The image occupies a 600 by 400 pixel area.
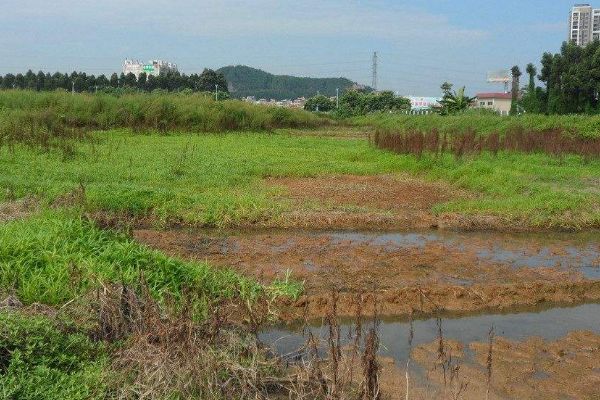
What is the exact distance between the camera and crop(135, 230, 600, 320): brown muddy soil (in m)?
6.25

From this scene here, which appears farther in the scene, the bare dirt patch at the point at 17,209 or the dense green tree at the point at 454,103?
the dense green tree at the point at 454,103

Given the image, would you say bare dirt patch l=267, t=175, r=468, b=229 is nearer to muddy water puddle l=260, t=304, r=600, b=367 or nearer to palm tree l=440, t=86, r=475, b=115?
muddy water puddle l=260, t=304, r=600, b=367

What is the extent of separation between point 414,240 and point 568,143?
12047 millimetres

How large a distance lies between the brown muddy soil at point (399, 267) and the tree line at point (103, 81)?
36.9 meters

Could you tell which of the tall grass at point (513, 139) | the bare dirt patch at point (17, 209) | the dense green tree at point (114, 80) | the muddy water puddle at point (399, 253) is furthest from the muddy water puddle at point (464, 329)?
the dense green tree at point (114, 80)

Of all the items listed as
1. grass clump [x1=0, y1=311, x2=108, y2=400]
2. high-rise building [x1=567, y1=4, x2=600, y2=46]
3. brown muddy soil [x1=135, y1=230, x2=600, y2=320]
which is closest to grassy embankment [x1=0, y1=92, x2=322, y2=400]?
grass clump [x1=0, y1=311, x2=108, y2=400]

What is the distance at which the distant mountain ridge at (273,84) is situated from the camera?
400 ft

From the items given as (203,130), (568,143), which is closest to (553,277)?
(568,143)

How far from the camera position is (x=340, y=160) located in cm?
1797

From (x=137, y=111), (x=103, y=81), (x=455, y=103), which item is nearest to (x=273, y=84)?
(x=103, y=81)

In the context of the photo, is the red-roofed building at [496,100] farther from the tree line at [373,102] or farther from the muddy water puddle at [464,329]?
the muddy water puddle at [464,329]

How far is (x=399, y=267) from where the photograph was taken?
24.1 feet

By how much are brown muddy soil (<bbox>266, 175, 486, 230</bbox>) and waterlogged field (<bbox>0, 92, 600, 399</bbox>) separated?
46mm

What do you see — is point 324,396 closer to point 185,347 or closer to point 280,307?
point 185,347
